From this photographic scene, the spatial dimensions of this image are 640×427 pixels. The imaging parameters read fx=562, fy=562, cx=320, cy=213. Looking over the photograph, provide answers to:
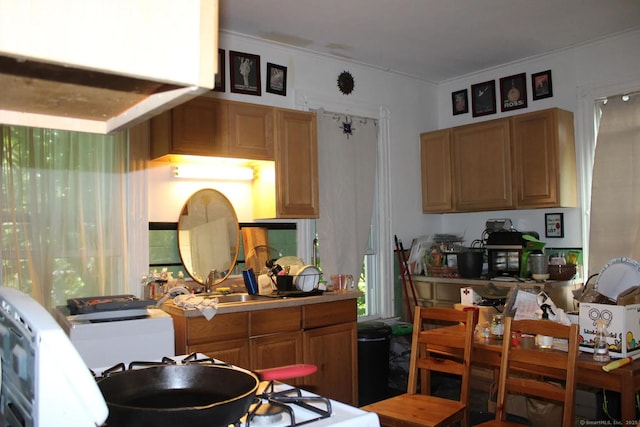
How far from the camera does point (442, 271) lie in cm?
503

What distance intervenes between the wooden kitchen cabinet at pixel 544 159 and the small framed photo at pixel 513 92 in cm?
36

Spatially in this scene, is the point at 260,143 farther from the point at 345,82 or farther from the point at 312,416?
the point at 312,416

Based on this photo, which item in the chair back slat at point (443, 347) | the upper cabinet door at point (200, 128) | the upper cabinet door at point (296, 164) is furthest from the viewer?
the upper cabinet door at point (296, 164)

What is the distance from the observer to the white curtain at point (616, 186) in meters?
4.30

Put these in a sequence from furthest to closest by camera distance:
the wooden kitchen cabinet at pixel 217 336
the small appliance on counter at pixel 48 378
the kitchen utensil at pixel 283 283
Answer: the kitchen utensil at pixel 283 283 < the wooden kitchen cabinet at pixel 217 336 < the small appliance on counter at pixel 48 378

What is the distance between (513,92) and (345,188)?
1.79 m

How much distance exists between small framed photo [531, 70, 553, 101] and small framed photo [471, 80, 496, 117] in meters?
0.39

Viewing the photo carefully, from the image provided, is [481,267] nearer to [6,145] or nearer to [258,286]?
[258,286]

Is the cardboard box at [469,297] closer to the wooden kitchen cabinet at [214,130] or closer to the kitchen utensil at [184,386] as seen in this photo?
the wooden kitchen cabinet at [214,130]

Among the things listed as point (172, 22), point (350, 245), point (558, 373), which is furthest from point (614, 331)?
point (350, 245)

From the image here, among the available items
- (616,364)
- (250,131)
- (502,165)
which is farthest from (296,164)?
(616,364)

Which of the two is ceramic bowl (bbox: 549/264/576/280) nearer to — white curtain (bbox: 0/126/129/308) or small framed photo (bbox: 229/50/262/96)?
small framed photo (bbox: 229/50/262/96)

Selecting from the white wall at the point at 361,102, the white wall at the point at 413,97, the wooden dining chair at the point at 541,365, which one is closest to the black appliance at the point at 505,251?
the white wall at the point at 413,97

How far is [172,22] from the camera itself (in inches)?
33.7
